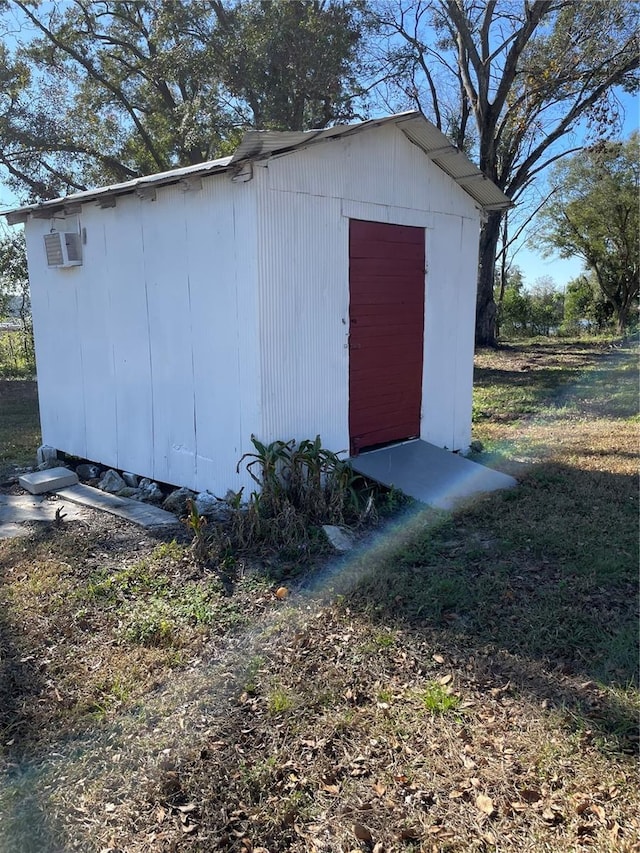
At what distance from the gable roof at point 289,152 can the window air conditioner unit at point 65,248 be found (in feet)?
0.77

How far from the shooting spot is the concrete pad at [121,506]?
15.8 feet

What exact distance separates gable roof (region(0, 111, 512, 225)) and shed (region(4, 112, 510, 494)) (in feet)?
0.07

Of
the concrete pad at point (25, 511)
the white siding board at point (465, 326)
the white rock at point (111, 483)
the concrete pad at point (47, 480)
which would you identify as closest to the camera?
the concrete pad at point (25, 511)

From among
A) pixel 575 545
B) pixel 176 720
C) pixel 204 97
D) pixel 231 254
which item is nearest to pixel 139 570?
pixel 176 720

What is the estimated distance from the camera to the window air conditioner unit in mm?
5918

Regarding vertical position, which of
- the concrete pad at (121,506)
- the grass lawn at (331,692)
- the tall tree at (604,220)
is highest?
the tall tree at (604,220)

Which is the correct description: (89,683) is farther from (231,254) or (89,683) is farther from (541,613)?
(231,254)

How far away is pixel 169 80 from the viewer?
42.8 feet

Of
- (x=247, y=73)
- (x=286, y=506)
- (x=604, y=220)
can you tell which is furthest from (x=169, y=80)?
(x=604, y=220)

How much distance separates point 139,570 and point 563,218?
26.3m

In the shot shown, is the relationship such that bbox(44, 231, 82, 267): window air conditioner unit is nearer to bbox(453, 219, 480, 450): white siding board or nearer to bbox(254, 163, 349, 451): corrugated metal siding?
bbox(254, 163, 349, 451): corrugated metal siding

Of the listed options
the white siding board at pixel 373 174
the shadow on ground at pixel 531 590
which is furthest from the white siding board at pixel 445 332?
the shadow on ground at pixel 531 590

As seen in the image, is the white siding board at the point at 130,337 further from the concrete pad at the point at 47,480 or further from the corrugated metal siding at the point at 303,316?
the corrugated metal siding at the point at 303,316

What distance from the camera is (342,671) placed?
2.91 meters
